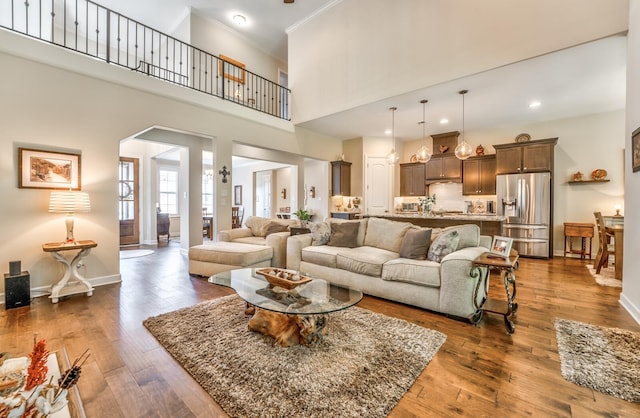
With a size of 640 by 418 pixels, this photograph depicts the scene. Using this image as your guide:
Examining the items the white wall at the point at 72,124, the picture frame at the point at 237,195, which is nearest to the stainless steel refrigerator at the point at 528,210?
the white wall at the point at 72,124

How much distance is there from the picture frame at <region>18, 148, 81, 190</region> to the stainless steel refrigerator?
300 inches

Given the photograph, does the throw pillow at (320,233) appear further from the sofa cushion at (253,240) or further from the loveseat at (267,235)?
the sofa cushion at (253,240)

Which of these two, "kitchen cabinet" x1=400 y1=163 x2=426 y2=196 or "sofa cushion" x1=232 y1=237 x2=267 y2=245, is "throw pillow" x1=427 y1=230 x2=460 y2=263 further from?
"kitchen cabinet" x1=400 y1=163 x2=426 y2=196

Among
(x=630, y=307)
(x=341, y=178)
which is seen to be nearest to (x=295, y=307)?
(x=630, y=307)

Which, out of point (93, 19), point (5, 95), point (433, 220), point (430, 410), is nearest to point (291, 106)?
point (433, 220)

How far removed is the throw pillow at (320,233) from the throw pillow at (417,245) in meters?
1.25

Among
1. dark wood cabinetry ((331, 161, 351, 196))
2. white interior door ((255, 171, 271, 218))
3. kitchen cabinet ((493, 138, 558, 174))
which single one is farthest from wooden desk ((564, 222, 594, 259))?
white interior door ((255, 171, 271, 218))

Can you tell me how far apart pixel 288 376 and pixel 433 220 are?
163 inches

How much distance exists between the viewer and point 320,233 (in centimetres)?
422

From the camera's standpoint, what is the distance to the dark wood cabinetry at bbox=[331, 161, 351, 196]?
753 centimetres

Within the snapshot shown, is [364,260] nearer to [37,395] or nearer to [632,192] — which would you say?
[37,395]

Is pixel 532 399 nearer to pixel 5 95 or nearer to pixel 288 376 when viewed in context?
pixel 288 376

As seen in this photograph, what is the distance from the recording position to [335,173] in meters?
7.64

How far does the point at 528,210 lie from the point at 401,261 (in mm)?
4665
